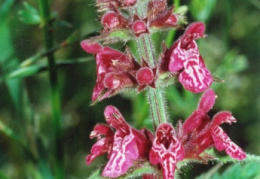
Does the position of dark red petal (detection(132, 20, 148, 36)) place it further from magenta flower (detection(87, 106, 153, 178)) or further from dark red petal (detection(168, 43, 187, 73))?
magenta flower (detection(87, 106, 153, 178))

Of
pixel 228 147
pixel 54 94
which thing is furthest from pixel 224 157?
pixel 54 94

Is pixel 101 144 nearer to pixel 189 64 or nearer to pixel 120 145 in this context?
pixel 120 145

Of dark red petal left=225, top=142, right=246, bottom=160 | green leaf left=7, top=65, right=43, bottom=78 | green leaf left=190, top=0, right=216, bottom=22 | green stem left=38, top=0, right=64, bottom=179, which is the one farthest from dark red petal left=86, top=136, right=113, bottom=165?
green leaf left=190, top=0, right=216, bottom=22

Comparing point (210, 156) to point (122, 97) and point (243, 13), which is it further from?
point (243, 13)

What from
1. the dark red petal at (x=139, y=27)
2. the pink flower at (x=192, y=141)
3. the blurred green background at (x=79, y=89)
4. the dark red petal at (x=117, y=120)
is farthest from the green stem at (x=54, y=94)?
the dark red petal at (x=139, y=27)

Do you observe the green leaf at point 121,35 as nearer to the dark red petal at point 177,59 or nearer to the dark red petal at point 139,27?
the dark red petal at point 139,27
